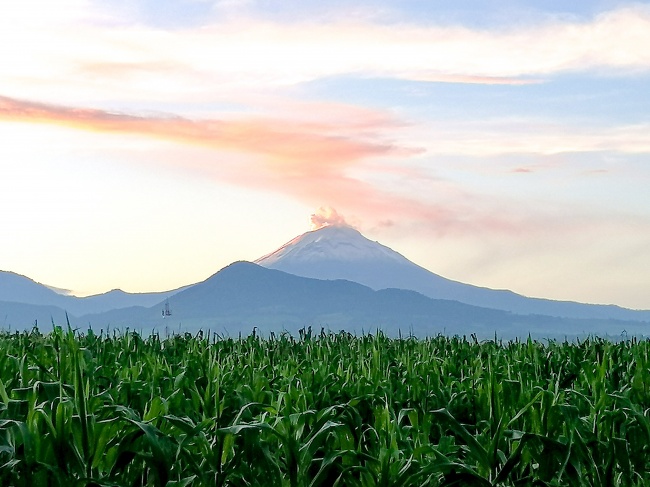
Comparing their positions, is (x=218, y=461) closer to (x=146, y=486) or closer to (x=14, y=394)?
(x=146, y=486)

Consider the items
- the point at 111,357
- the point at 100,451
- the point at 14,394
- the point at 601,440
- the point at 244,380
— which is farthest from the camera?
the point at 111,357

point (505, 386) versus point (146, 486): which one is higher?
point (505, 386)

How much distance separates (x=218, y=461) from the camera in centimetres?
451

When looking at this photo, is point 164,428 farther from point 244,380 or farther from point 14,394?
point 244,380

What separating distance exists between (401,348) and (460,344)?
1.63 metres

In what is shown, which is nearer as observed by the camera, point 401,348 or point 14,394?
point 14,394

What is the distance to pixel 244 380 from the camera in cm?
756

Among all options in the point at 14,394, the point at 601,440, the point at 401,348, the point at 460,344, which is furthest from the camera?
the point at 460,344

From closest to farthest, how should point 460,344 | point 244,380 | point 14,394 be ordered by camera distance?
point 14,394 < point 244,380 < point 460,344

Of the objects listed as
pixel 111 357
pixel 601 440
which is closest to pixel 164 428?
pixel 601 440

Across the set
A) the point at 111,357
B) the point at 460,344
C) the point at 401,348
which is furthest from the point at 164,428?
the point at 460,344

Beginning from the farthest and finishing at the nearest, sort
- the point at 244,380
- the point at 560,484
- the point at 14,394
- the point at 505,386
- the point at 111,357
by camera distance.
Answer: the point at 111,357, the point at 244,380, the point at 505,386, the point at 14,394, the point at 560,484

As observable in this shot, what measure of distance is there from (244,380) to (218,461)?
10.0 ft

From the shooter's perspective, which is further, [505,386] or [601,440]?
[505,386]
